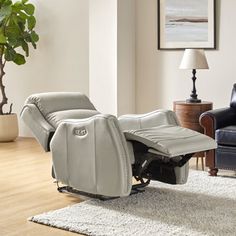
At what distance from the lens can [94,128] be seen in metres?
3.67

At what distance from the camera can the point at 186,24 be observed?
5945mm

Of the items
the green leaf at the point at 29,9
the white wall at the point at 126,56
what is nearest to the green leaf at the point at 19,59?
the green leaf at the point at 29,9

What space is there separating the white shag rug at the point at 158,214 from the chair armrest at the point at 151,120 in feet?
1.68

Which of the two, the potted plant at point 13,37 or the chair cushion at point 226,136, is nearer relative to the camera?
the chair cushion at point 226,136

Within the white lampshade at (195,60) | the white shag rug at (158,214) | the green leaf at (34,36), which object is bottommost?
the white shag rug at (158,214)

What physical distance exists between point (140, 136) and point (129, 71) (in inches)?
108

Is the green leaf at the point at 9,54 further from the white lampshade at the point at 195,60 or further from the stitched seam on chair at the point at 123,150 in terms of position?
the stitched seam on chair at the point at 123,150

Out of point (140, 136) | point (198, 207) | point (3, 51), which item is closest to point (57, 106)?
point (140, 136)

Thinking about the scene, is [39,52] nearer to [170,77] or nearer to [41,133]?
[170,77]

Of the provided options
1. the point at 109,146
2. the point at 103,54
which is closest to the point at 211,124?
the point at 109,146

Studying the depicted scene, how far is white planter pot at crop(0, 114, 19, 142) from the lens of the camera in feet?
22.2

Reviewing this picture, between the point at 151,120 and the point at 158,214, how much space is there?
966mm

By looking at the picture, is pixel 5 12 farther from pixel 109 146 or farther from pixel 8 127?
pixel 109 146

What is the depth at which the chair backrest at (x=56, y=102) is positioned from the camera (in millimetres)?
4366
